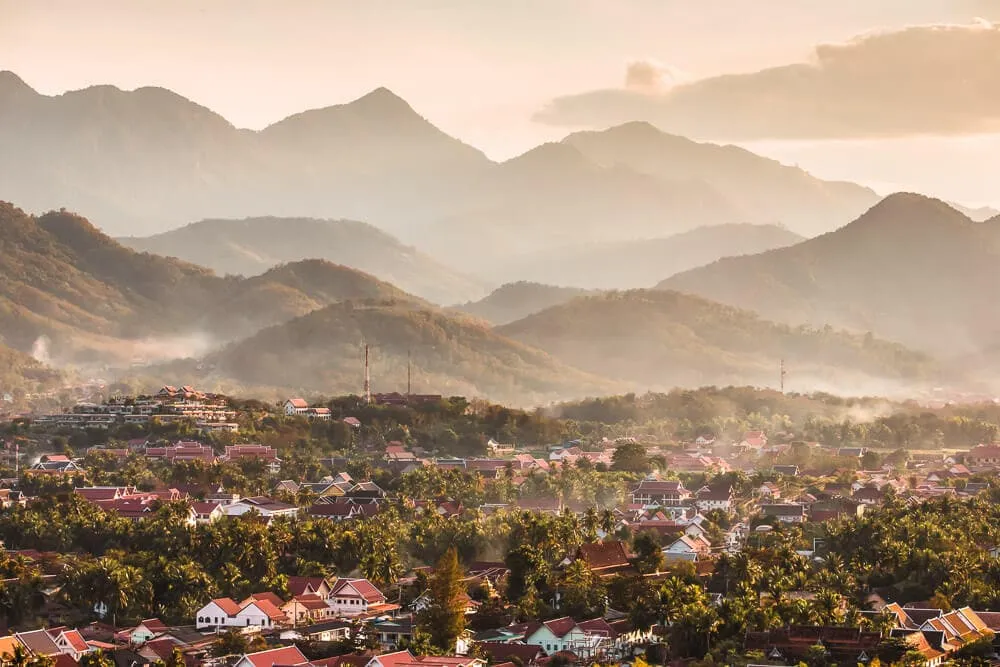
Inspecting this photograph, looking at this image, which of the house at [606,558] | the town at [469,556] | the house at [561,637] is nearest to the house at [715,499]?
the town at [469,556]

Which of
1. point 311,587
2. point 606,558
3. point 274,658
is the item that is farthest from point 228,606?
point 606,558

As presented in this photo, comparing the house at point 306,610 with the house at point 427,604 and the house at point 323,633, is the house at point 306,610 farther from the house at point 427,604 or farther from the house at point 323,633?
the house at point 427,604

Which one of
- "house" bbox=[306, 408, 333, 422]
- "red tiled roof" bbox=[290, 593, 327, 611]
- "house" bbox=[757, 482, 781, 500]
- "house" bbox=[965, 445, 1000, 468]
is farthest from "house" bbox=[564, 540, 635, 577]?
"house" bbox=[306, 408, 333, 422]

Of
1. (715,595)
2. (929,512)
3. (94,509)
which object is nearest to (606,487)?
(929,512)

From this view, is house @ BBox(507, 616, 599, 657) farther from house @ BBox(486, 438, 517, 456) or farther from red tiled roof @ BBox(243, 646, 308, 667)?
house @ BBox(486, 438, 517, 456)

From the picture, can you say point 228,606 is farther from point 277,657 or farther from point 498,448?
point 498,448

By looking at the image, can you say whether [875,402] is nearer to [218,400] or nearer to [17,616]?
[218,400]

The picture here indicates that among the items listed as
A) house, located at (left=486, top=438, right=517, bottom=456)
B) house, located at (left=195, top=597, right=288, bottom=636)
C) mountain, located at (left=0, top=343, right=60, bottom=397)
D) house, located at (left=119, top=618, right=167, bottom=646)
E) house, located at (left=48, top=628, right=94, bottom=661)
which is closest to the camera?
house, located at (left=48, top=628, right=94, bottom=661)

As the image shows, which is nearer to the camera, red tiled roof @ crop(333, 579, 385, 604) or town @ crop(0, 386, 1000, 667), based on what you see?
town @ crop(0, 386, 1000, 667)
